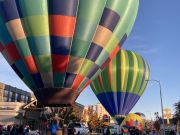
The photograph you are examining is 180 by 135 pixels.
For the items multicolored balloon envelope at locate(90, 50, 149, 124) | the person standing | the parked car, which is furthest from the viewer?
multicolored balloon envelope at locate(90, 50, 149, 124)

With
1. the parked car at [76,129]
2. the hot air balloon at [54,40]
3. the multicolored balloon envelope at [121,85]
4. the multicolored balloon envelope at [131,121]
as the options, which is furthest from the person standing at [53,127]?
the multicolored balloon envelope at [131,121]

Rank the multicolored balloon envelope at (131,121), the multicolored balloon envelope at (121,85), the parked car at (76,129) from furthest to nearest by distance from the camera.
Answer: the multicolored balloon envelope at (131,121), the multicolored balloon envelope at (121,85), the parked car at (76,129)

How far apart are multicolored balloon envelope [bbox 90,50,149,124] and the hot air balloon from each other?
18.9 meters

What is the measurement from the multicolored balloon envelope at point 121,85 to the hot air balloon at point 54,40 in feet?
61.9

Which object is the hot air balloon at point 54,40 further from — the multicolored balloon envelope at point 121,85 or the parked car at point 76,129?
the multicolored balloon envelope at point 121,85

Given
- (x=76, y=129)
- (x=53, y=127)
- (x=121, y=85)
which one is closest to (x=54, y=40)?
(x=53, y=127)

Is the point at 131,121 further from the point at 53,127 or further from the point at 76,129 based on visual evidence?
the point at 53,127

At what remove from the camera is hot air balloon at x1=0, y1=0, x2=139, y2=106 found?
2627cm

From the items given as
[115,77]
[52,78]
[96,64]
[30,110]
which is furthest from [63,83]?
[30,110]

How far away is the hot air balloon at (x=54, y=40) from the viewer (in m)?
26.3

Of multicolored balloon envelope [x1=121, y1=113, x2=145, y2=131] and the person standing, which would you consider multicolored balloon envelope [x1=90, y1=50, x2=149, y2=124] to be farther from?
the person standing

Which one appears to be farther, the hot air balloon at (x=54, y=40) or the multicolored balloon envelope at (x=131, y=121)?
the multicolored balloon envelope at (x=131, y=121)

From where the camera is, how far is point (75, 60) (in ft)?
88.5

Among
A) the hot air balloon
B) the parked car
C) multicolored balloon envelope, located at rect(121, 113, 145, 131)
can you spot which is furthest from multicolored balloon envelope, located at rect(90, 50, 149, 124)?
the hot air balloon
